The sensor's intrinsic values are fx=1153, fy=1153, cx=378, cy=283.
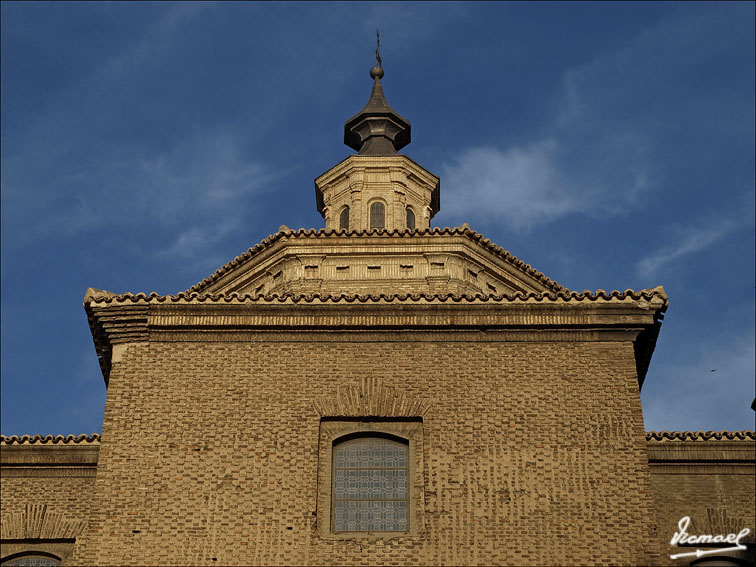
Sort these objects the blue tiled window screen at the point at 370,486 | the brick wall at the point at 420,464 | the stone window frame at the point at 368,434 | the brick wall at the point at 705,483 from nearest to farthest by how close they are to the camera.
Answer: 1. the brick wall at the point at 420,464
2. the stone window frame at the point at 368,434
3. the blue tiled window screen at the point at 370,486
4. the brick wall at the point at 705,483

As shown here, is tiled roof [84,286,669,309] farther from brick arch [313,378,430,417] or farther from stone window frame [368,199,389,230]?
stone window frame [368,199,389,230]

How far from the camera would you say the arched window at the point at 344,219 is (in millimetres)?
24188

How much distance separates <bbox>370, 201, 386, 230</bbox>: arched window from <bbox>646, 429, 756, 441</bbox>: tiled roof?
9058 millimetres

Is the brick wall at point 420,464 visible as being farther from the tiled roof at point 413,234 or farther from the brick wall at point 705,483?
the tiled roof at point 413,234

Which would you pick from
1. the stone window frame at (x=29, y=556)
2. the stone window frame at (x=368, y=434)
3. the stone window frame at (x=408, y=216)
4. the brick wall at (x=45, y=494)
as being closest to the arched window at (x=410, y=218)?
the stone window frame at (x=408, y=216)

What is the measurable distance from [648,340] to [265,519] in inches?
243

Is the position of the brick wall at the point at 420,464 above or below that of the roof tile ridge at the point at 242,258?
below

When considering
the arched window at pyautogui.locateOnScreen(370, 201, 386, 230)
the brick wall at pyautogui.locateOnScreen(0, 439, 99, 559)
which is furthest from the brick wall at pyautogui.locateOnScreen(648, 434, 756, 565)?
the arched window at pyautogui.locateOnScreen(370, 201, 386, 230)

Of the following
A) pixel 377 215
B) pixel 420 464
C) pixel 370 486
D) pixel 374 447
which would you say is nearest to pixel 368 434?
pixel 374 447

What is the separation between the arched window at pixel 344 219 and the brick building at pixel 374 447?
7.87 m

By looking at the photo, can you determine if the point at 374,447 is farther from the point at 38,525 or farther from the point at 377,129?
the point at 377,129

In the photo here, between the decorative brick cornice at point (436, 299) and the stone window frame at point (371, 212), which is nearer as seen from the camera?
the decorative brick cornice at point (436, 299)

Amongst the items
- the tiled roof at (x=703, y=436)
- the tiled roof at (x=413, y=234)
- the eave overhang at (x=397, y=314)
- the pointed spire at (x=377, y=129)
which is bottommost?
the tiled roof at (x=703, y=436)

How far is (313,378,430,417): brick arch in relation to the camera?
15.7 m
